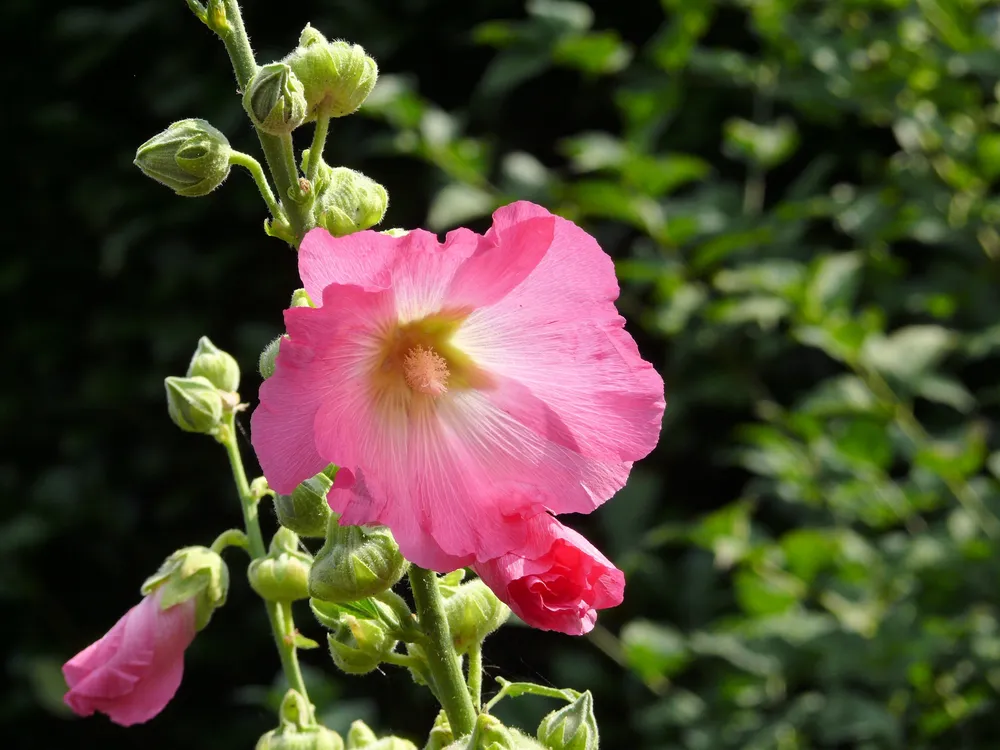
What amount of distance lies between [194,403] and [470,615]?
0.81 feet

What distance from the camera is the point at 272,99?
56cm

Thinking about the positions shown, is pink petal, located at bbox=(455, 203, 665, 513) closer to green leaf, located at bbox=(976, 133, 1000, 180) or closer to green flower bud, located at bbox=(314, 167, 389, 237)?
green flower bud, located at bbox=(314, 167, 389, 237)

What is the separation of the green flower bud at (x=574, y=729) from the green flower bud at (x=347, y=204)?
0.87 ft

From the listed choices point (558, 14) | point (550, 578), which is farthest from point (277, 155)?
point (558, 14)

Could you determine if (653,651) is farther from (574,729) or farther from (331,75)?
(331,75)

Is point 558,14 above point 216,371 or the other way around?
the other way around

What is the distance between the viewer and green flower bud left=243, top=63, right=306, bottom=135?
22.1 inches

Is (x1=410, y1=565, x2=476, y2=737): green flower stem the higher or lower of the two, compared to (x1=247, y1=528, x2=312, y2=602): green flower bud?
higher

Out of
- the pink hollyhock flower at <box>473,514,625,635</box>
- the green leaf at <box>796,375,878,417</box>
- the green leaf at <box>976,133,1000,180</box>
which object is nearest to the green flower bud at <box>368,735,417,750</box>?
the pink hollyhock flower at <box>473,514,625,635</box>

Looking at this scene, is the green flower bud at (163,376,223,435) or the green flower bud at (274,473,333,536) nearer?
the green flower bud at (274,473,333,536)

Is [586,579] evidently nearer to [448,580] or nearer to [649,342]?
[448,580]

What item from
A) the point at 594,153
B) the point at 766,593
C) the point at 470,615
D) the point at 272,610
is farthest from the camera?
the point at 594,153

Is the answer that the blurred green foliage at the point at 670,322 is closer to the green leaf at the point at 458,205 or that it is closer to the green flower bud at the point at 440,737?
the green leaf at the point at 458,205

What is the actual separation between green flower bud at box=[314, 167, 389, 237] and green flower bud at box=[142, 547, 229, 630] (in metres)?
0.25
